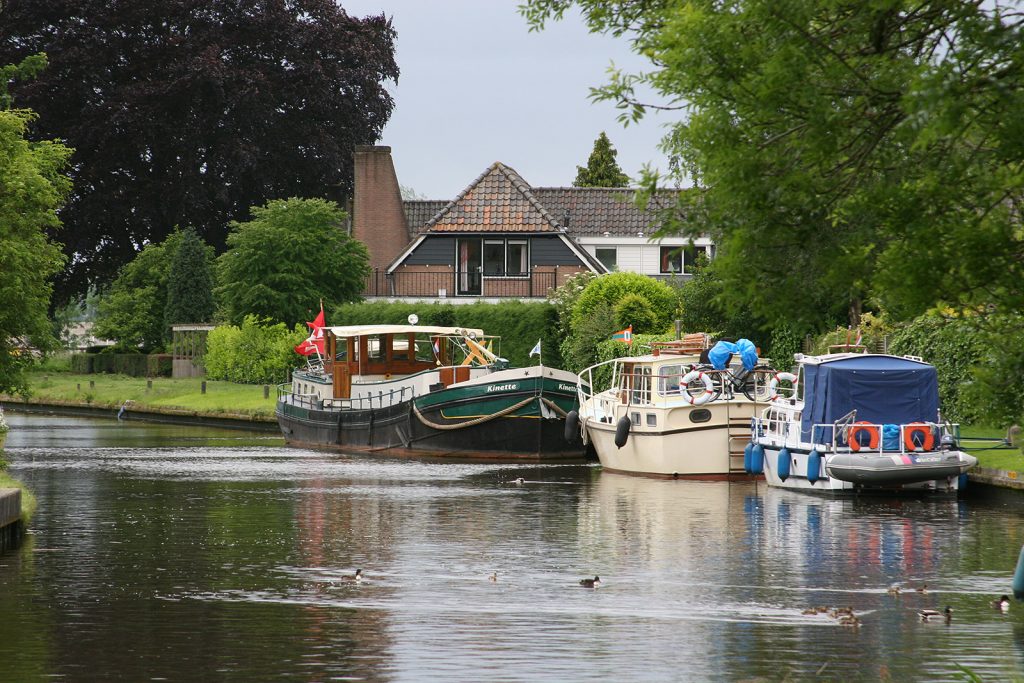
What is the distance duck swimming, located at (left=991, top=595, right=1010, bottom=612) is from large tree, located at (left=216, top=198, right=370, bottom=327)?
42039 millimetres

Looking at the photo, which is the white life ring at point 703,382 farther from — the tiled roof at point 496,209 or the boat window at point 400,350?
the tiled roof at point 496,209

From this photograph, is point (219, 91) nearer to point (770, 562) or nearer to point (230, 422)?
point (230, 422)

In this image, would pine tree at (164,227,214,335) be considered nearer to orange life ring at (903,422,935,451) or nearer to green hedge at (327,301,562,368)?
green hedge at (327,301,562,368)

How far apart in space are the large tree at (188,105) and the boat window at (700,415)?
35.5 m

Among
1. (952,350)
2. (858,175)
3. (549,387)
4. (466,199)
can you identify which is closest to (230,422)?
(466,199)

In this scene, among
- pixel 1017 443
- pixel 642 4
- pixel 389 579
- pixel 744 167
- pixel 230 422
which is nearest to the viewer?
pixel 744 167

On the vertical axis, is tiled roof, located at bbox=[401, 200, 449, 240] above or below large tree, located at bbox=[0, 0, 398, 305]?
below

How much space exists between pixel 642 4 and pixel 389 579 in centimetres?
793

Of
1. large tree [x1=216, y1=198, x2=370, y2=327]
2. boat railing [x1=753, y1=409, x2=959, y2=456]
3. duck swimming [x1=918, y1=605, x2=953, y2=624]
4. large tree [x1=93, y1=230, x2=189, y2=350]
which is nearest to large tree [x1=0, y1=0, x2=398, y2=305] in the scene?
large tree [x1=93, y1=230, x2=189, y2=350]

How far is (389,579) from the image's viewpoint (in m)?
20.5

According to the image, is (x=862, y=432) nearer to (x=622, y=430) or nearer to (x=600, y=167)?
(x=622, y=430)

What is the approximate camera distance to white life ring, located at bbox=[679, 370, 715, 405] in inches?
1316

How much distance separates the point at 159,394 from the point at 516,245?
15007 mm

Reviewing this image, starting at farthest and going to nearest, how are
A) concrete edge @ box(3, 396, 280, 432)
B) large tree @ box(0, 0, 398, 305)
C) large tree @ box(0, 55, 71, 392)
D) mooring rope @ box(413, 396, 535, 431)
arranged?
1. large tree @ box(0, 0, 398, 305)
2. concrete edge @ box(3, 396, 280, 432)
3. mooring rope @ box(413, 396, 535, 431)
4. large tree @ box(0, 55, 71, 392)
